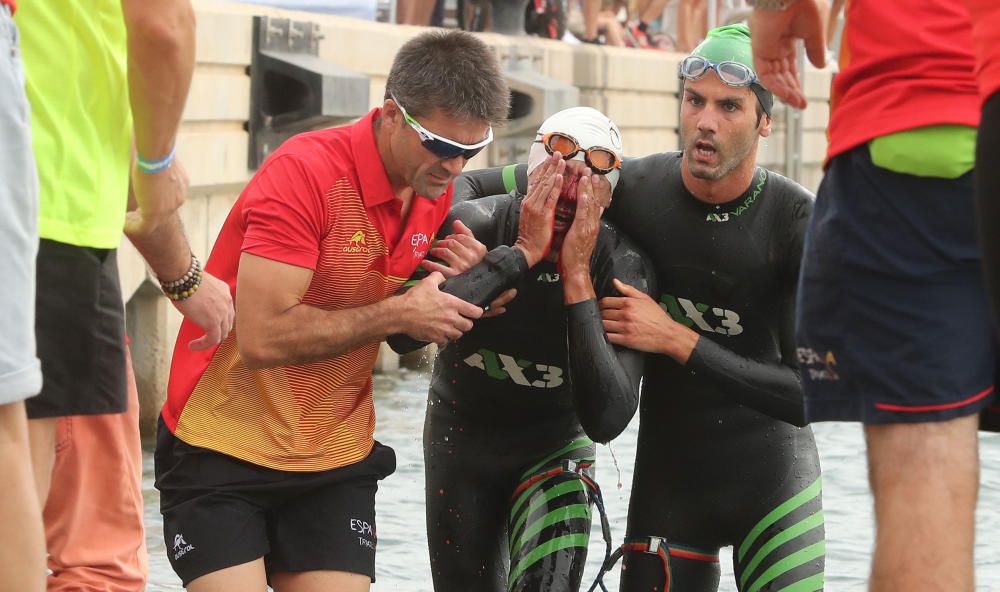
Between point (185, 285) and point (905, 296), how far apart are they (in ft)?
5.79

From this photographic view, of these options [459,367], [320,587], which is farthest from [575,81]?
[320,587]

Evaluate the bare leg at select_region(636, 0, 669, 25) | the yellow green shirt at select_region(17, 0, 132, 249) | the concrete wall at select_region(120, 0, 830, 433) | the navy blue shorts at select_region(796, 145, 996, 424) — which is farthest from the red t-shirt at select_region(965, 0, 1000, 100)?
the bare leg at select_region(636, 0, 669, 25)

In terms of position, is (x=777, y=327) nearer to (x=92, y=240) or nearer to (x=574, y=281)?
(x=574, y=281)

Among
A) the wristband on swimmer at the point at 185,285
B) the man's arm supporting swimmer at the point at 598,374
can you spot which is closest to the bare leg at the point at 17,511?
the wristband on swimmer at the point at 185,285

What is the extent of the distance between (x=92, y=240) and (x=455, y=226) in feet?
5.60

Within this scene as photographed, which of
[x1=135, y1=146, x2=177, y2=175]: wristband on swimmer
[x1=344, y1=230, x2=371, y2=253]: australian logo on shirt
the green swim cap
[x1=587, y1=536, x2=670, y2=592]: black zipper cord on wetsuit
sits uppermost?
the green swim cap

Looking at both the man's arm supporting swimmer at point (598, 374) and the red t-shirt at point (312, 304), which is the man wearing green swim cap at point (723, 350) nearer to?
the man's arm supporting swimmer at point (598, 374)

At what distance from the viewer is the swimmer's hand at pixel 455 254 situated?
475 cm

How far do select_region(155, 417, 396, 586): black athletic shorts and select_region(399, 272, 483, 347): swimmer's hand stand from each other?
460mm

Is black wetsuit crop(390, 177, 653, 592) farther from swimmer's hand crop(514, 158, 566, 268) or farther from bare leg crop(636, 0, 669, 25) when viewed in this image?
bare leg crop(636, 0, 669, 25)

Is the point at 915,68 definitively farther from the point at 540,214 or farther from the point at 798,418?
the point at 798,418

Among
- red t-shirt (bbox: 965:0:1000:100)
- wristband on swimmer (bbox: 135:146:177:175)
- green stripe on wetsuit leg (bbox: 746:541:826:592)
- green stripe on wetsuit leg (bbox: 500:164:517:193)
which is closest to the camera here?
red t-shirt (bbox: 965:0:1000:100)

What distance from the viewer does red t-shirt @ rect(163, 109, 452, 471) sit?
4480mm

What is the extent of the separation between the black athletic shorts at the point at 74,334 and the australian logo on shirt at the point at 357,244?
1.19 metres
